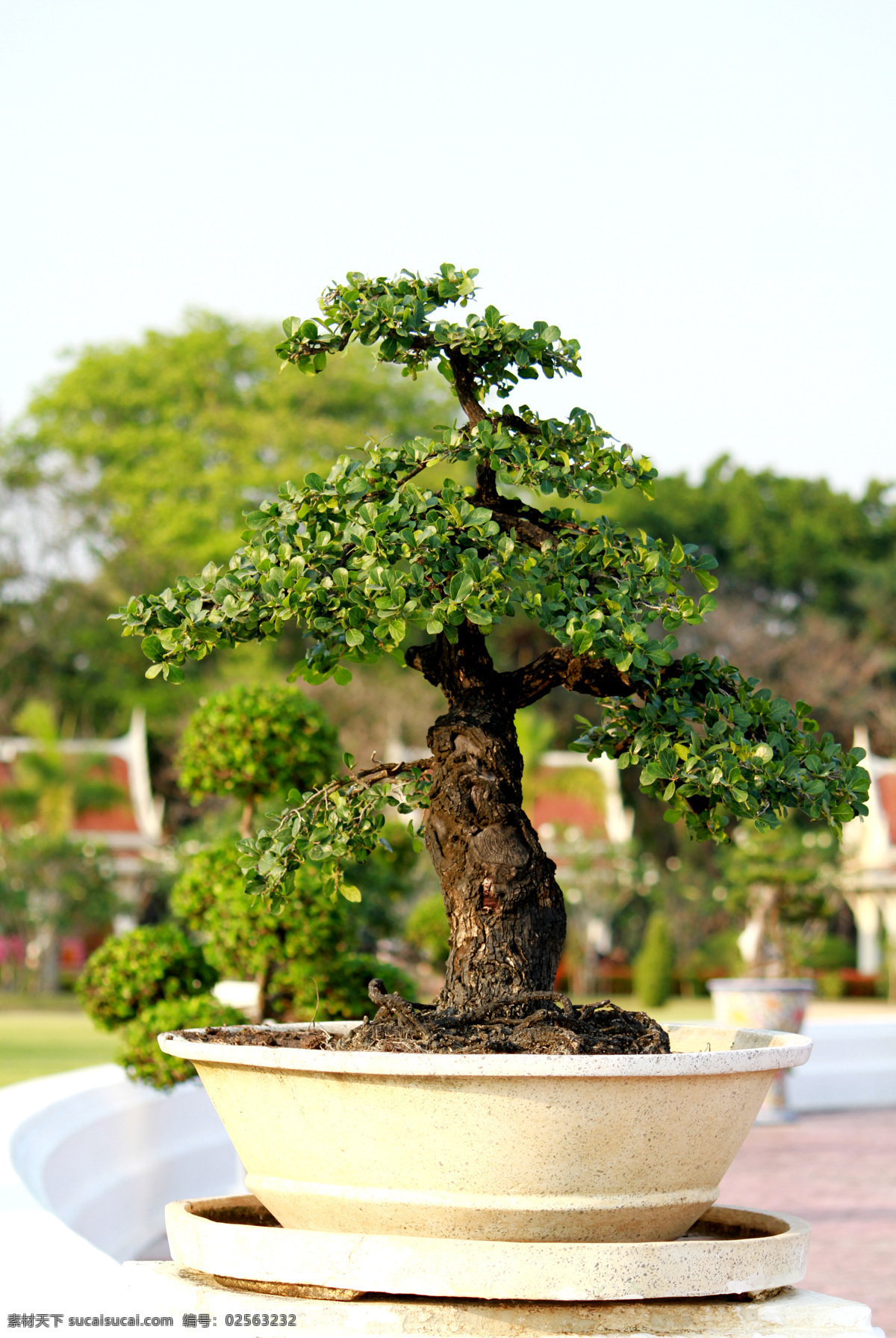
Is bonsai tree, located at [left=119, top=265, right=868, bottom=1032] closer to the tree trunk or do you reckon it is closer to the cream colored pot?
the tree trunk

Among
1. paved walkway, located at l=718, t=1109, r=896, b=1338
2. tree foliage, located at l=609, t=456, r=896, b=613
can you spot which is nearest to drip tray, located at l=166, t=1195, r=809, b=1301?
paved walkway, located at l=718, t=1109, r=896, b=1338

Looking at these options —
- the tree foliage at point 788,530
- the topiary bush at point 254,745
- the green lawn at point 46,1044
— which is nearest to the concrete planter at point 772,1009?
the green lawn at point 46,1044

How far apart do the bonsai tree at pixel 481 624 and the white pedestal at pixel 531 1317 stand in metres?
0.53

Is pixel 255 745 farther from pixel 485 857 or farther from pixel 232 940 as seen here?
pixel 485 857

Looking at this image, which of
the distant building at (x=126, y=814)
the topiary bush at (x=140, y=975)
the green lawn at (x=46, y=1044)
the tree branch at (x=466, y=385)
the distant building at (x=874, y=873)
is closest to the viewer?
the tree branch at (x=466, y=385)

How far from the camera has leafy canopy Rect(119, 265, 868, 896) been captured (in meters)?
2.41

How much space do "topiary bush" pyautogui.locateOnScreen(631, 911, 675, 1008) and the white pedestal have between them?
711 inches

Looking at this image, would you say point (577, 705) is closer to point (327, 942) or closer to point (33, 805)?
point (33, 805)

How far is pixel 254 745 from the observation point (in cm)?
552

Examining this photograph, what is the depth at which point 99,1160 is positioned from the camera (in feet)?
18.9

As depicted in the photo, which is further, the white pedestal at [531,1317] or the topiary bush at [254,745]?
the topiary bush at [254,745]

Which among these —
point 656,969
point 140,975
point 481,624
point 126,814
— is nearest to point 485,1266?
point 481,624

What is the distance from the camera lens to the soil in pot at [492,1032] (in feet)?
7.43

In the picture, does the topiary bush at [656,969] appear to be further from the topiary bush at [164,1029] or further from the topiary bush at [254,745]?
the topiary bush at [164,1029]
